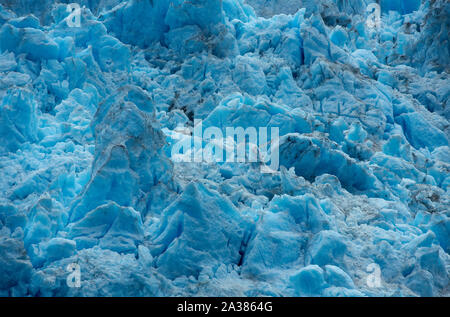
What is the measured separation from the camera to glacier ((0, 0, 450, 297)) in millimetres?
5414

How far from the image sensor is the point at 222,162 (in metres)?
6.99

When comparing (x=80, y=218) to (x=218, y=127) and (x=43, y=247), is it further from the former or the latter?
(x=218, y=127)

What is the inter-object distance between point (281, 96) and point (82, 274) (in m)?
4.81

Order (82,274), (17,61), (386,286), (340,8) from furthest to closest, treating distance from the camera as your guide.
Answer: (340,8)
(17,61)
(386,286)
(82,274)

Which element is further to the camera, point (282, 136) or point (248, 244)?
point (282, 136)

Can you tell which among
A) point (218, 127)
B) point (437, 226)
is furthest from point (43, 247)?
point (437, 226)

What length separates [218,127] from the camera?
789 cm

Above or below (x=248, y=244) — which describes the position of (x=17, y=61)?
above

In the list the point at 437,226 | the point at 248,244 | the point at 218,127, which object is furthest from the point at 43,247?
the point at 437,226

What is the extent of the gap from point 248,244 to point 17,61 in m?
4.85

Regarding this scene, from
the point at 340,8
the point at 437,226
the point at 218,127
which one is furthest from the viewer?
the point at 340,8

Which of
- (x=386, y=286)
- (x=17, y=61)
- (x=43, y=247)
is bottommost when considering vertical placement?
(x=386, y=286)

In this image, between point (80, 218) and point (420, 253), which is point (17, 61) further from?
point (420, 253)

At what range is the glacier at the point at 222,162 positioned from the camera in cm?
541
